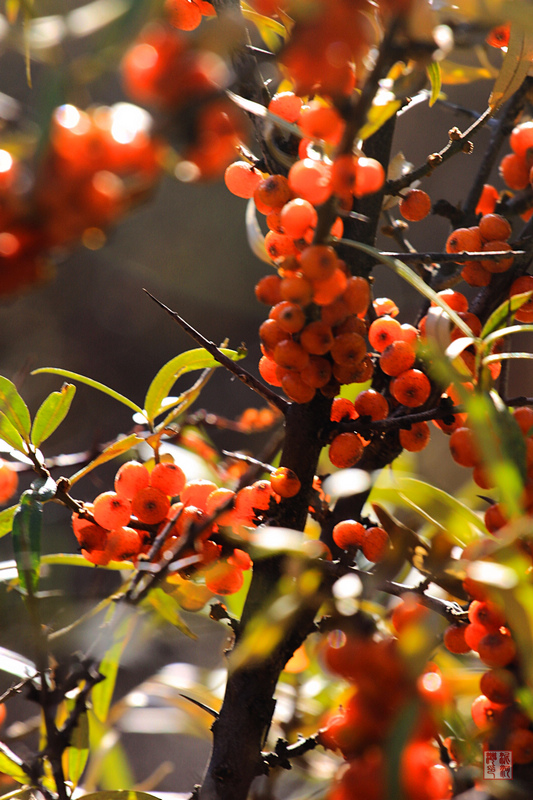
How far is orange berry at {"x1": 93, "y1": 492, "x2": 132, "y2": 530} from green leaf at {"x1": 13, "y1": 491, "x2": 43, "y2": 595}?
52mm

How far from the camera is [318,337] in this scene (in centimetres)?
40

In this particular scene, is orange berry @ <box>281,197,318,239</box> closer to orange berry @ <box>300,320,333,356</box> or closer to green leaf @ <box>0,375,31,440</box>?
orange berry @ <box>300,320,333,356</box>

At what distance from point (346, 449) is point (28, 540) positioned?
8.9 inches

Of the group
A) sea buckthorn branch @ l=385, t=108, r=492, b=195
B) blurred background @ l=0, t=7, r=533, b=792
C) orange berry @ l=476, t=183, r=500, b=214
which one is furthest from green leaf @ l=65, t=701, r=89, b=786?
blurred background @ l=0, t=7, r=533, b=792

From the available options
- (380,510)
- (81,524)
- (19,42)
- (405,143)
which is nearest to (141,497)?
(81,524)

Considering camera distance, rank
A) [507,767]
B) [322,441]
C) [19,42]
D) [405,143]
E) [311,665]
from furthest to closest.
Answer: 1. [405,143]
2. [311,665]
3. [322,441]
4. [507,767]
5. [19,42]

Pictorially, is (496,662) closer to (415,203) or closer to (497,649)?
(497,649)

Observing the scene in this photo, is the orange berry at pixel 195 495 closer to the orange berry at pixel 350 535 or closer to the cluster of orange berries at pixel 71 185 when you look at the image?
the orange berry at pixel 350 535

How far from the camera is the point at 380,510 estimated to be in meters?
0.53

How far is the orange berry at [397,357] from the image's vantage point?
1.59 feet

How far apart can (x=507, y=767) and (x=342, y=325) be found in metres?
0.28

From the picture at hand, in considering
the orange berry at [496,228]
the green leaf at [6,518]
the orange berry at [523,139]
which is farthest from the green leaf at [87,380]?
the orange berry at [523,139]

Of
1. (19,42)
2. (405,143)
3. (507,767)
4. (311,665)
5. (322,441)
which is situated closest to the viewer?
(19,42)

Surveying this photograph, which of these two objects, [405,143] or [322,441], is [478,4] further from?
[405,143]
